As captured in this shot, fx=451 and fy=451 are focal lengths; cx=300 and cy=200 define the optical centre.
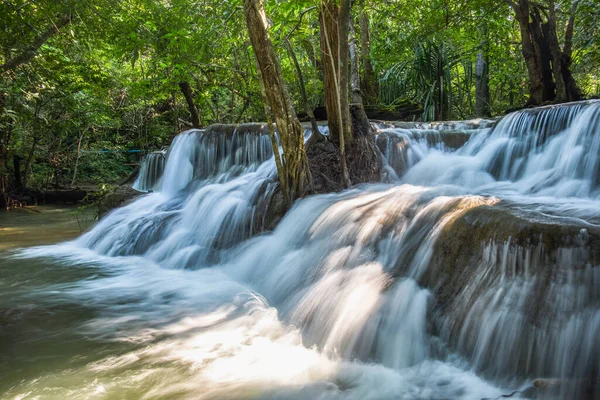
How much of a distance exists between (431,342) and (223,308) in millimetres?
2022

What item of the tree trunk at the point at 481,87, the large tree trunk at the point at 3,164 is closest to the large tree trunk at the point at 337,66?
the tree trunk at the point at 481,87

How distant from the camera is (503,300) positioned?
2.92 m

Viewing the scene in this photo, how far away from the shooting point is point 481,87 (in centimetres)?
1353

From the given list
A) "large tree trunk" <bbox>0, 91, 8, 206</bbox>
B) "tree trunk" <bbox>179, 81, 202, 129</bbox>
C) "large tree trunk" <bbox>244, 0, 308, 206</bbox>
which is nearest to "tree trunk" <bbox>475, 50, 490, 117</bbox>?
"tree trunk" <bbox>179, 81, 202, 129</bbox>

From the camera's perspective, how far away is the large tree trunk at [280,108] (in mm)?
5715

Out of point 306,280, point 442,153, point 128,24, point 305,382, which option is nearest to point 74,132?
point 128,24

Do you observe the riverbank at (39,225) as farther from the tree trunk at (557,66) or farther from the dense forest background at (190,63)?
the tree trunk at (557,66)

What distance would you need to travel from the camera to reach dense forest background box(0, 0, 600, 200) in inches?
324

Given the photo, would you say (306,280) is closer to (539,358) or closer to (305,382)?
(305,382)

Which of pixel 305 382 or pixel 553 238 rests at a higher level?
pixel 553 238

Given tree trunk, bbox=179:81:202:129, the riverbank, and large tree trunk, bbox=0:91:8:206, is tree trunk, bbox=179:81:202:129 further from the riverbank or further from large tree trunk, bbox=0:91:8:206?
large tree trunk, bbox=0:91:8:206

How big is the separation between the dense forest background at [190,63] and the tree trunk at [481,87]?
0.06m

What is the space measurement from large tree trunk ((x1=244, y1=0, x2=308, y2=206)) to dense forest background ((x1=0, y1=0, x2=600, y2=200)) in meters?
0.41


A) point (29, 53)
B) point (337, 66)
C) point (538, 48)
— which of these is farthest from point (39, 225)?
point (538, 48)
